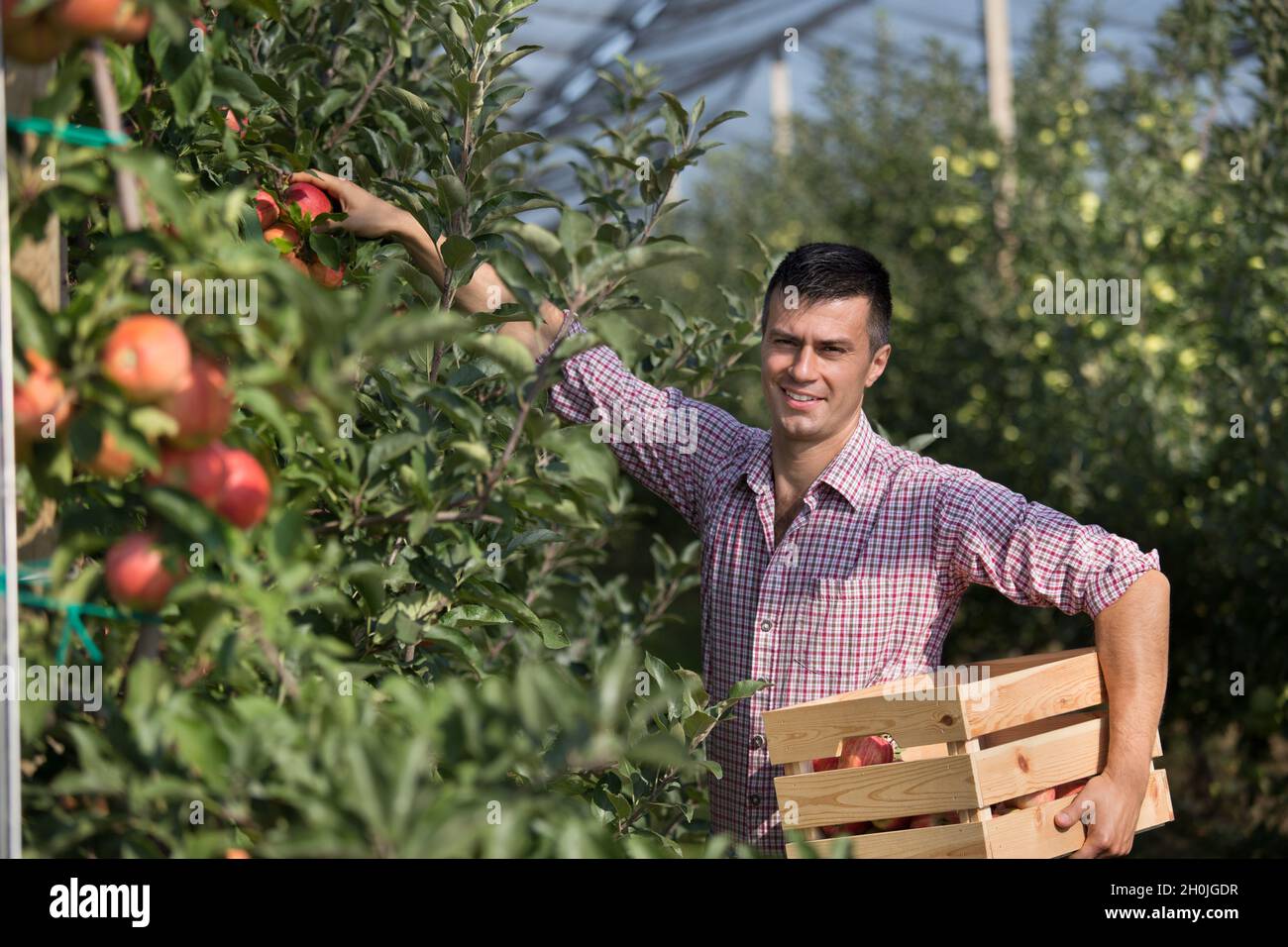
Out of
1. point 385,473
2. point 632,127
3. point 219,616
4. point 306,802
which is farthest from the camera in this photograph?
point 632,127

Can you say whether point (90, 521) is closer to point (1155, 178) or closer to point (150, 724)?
point (150, 724)

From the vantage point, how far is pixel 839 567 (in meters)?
2.21

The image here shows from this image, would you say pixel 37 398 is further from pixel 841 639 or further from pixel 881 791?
pixel 841 639

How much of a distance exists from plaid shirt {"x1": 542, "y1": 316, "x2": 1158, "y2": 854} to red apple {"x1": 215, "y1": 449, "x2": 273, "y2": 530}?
1225 millimetres

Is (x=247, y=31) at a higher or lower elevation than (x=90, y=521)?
higher

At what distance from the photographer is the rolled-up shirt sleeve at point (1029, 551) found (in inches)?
79.0

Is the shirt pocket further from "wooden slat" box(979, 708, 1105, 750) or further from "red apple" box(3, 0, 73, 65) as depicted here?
"red apple" box(3, 0, 73, 65)

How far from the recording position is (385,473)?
1416mm

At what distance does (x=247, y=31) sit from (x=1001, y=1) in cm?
515

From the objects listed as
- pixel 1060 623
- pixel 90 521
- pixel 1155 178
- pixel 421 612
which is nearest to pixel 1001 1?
pixel 1155 178

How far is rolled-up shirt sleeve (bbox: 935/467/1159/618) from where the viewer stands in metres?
2.01

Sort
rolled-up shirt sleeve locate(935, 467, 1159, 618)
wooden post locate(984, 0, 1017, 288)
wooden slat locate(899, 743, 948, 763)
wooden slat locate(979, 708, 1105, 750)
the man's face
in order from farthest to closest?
1. wooden post locate(984, 0, 1017, 288)
2. the man's face
3. wooden slat locate(979, 708, 1105, 750)
4. rolled-up shirt sleeve locate(935, 467, 1159, 618)
5. wooden slat locate(899, 743, 948, 763)

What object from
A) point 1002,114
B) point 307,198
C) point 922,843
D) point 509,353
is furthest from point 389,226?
point 1002,114

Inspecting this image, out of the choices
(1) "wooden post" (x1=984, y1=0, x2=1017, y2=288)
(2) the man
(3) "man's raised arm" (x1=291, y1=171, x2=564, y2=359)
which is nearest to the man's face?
(2) the man
